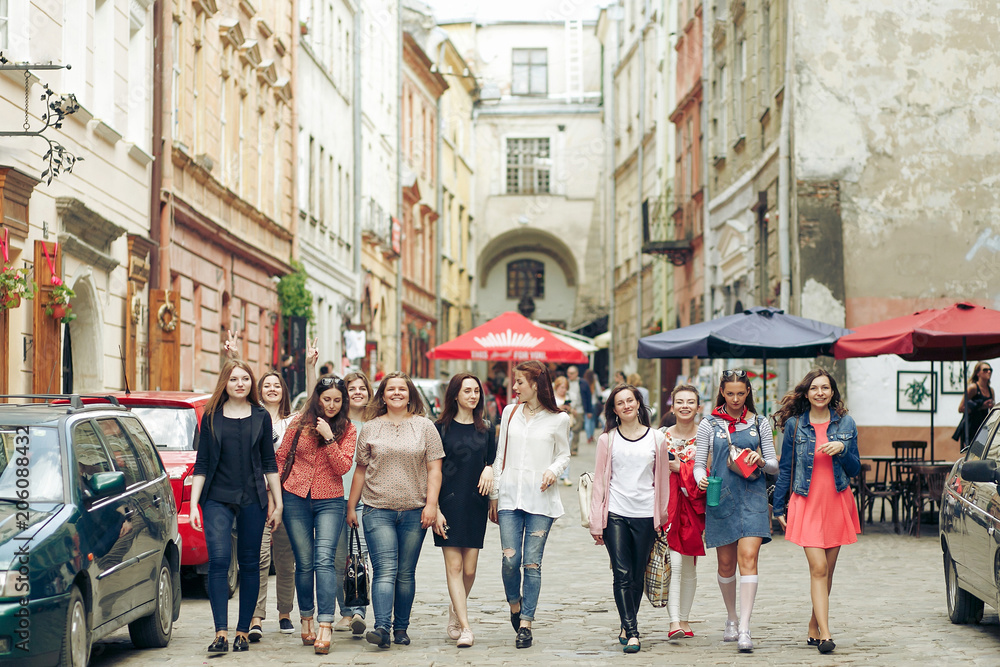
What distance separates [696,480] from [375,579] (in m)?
2.11

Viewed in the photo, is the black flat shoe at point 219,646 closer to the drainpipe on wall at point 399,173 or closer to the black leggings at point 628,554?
the black leggings at point 628,554

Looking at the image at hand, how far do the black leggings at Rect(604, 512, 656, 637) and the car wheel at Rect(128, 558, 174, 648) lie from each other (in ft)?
9.11

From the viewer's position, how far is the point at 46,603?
686cm

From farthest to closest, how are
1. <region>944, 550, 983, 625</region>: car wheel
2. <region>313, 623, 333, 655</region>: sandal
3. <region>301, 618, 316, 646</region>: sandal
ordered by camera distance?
<region>944, 550, 983, 625</region>: car wheel → <region>301, 618, 316, 646</region>: sandal → <region>313, 623, 333, 655</region>: sandal

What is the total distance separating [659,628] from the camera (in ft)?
32.7

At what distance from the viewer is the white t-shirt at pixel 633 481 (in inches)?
357

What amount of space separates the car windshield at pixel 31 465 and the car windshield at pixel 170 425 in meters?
3.34

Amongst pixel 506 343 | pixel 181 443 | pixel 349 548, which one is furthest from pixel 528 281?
pixel 349 548

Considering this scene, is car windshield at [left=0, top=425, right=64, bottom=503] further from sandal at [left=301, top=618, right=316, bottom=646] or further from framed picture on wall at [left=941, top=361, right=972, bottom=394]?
framed picture on wall at [left=941, top=361, right=972, bottom=394]

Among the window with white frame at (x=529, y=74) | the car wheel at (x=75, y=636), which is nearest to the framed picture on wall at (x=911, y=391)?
the car wheel at (x=75, y=636)

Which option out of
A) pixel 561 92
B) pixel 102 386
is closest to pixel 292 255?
pixel 102 386

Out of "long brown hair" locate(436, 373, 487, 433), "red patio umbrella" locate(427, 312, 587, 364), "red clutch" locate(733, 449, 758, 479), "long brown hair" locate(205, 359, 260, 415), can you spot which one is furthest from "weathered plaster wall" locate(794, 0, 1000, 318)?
"long brown hair" locate(205, 359, 260, 415)

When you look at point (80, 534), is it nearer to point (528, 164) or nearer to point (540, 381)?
point (540, 381)

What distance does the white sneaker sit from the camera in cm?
900
